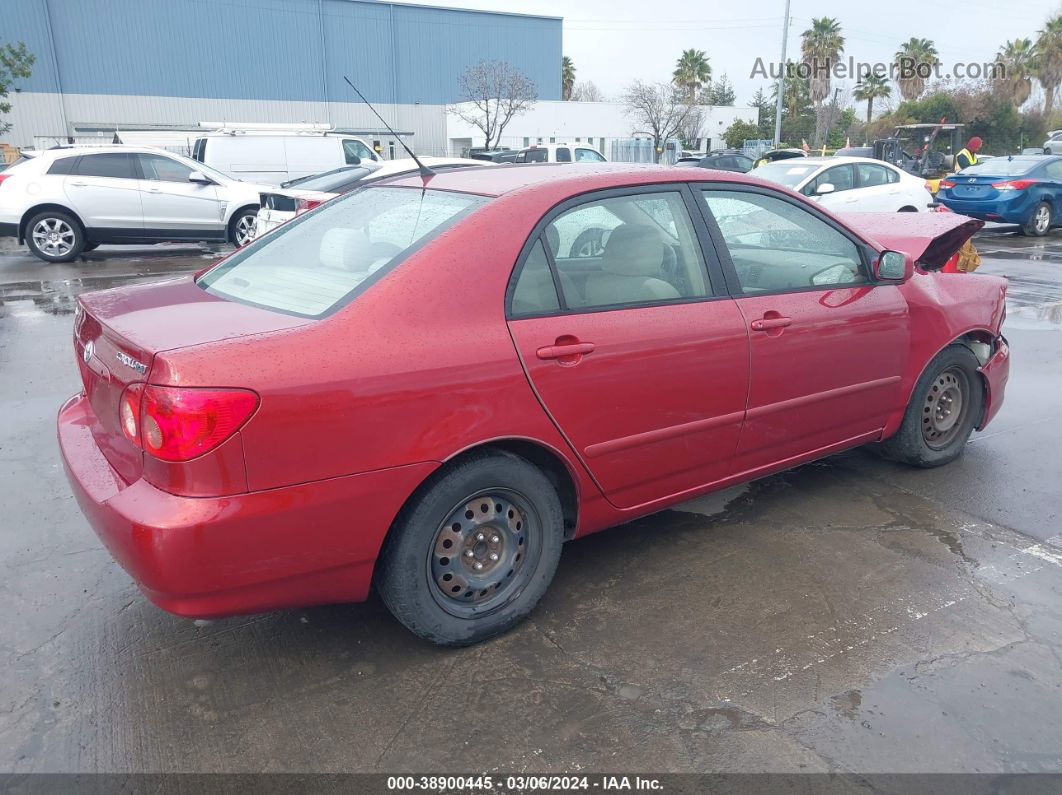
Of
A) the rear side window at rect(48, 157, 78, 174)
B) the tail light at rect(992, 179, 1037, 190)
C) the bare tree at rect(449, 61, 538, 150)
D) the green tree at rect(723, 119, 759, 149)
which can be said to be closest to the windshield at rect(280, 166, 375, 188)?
the rear side window at rect(48, 157, 78, 174)

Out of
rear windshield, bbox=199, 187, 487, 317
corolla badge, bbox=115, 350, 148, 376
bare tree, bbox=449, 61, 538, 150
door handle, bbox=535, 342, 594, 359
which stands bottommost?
door handle, bbox=535, 342, 594, 359

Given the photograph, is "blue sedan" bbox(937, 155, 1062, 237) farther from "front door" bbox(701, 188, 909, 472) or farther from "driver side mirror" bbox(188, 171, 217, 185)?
"front door" bbox(701, 188, 909, 472)

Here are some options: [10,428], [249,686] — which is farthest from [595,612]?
[10,428]

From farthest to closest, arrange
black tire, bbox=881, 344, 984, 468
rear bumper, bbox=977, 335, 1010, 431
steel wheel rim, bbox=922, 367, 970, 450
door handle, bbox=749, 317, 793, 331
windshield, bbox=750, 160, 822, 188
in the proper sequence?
windshield, bbox=750, 160, 822, 188 < rear bumper, bbox=977, 335, 1010, 431 < steel wheel rim, bbox=922, 367, 970, 450 < black tire, bbox=881, 344, 984, 468 < door handle, bbox=749, 317, 793, 331

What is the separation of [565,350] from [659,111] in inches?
1605

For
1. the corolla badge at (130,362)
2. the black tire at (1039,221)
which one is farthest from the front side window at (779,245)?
the black tire at (1039,221)

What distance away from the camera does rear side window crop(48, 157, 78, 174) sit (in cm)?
1223

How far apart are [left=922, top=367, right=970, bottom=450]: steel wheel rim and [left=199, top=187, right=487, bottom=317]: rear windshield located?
279 cm

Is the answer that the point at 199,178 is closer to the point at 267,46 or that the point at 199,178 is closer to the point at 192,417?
the point at 192,417

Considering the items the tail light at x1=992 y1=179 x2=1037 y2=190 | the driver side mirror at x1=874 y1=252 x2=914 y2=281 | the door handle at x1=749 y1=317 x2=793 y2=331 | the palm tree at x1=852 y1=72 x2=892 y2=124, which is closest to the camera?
the door handle at x1=749 y1=317 x2=793 y2=331

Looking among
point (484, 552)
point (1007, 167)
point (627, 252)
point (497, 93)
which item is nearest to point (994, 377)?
point (627, 252)

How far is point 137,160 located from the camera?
12758mm

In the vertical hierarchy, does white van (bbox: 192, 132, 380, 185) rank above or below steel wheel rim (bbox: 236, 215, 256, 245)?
above

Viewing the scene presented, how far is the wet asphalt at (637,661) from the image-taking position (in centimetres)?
256
